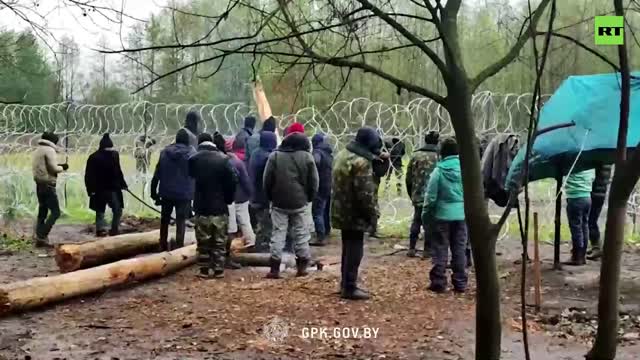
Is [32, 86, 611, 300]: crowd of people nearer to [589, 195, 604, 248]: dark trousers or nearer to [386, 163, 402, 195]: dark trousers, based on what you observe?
[589, 195, 604, 248]: dark trousers

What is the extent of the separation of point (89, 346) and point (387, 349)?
7.49ft

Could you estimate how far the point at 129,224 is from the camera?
13188mm

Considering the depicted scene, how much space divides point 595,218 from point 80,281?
644 cm

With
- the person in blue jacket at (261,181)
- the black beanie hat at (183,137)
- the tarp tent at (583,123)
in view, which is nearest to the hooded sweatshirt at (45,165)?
the black beanie hat at (183,137)

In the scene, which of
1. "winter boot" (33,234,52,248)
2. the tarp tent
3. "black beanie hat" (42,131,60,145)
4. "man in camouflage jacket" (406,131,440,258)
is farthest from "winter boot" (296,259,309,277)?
"black beanie hat" (42,131,60,145)

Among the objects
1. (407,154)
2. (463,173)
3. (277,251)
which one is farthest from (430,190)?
(407,154)

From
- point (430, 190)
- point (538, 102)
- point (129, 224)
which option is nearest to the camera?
point (538, 102)

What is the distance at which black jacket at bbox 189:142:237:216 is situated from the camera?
28.3 feet

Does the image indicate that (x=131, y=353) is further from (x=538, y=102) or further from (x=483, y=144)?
(x=483, y=144)

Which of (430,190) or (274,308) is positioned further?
(430,190)

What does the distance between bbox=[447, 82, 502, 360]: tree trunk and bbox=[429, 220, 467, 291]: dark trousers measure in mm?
4305

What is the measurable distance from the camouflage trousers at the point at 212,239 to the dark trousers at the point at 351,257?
5.81ft

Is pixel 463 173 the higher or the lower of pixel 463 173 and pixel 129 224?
the higher

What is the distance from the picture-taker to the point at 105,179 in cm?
1136
